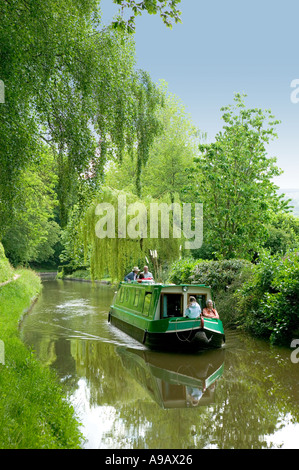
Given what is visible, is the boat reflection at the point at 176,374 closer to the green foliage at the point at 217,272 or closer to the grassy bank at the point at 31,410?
the grassy bank at the point at 31,410

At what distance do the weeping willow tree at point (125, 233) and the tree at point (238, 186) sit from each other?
245 centimetres

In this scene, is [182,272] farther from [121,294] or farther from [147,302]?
[147,302]

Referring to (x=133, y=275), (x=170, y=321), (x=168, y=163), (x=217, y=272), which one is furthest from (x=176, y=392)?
(x=168, y=163)

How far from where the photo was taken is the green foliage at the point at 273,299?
10764 mm

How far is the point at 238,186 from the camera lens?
1819cm

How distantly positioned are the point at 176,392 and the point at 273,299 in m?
4.62

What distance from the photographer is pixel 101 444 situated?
527cm

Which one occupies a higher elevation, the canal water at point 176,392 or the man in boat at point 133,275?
the man in boat at point 133,275

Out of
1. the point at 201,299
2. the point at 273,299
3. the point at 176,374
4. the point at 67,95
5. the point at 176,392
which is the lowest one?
the point at 176,374

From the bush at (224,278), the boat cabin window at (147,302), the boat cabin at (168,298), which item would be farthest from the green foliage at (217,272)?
the boat cabin window at (147,302)

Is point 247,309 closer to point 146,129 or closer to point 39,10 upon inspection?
point 146,129

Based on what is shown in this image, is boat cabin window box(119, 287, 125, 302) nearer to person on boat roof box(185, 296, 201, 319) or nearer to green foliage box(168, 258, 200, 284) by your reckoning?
green foliage box(168, 258, 200, 284)

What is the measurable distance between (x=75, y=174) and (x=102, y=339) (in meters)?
7.74

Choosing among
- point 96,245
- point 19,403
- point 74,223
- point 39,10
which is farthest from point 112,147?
point 96,245
